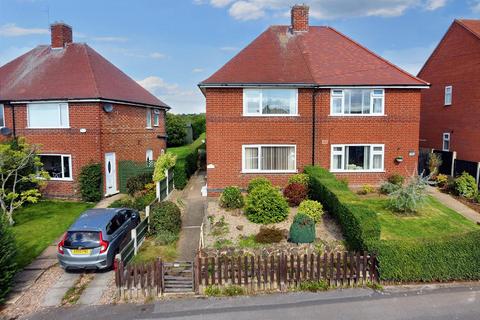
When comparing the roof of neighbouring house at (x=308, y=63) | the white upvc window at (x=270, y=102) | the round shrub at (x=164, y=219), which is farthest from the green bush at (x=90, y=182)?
the white upvc window at (x=270, y=102)

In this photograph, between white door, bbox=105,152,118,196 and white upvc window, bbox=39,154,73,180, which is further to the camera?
white door, bbox=105,152,118,196

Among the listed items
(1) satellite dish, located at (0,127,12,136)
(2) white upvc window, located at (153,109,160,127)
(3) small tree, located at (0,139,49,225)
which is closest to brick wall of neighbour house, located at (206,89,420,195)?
(3) small tree, located at (0,139,49,225)

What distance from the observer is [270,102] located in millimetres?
17281

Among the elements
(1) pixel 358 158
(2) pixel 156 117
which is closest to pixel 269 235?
(1) pixel 358 158

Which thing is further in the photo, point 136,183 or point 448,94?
point 448,94

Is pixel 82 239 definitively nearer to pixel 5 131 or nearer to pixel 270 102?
pixel 270 102

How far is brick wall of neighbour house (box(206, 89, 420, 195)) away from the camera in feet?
56.5

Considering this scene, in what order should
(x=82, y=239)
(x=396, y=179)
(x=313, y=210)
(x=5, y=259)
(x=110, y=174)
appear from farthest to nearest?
(x=110, y=174), (x=396, y=179), (x=313, y=210), (x=82, y=239), (x=5, y=259)

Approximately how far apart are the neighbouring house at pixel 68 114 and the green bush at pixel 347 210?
457 inches

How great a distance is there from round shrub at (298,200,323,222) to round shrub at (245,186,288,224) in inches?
29.5

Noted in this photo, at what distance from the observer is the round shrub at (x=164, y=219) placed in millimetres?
13469

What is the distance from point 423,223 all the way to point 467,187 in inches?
230

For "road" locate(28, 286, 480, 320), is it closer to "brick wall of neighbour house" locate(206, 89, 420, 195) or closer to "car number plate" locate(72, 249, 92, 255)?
"car number plate" locate(72, 249, 92, 255)

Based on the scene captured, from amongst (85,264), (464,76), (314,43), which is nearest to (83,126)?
(85,264)
